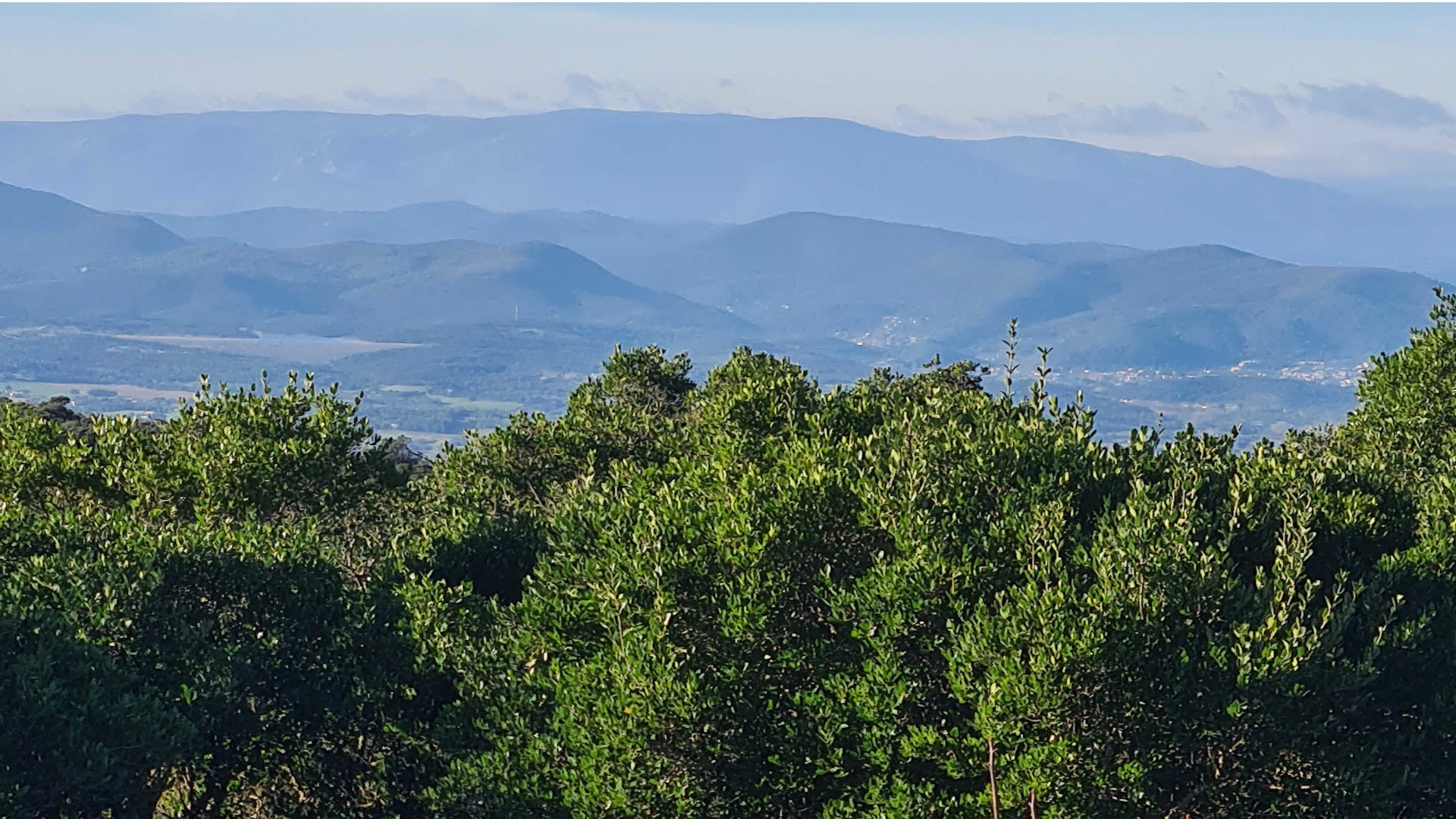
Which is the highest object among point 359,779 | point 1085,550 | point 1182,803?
point 1085,550

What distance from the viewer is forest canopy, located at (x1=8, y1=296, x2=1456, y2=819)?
1375 cm

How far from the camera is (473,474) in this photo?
27.5m

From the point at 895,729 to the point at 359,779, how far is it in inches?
261

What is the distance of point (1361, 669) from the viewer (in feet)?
45.7

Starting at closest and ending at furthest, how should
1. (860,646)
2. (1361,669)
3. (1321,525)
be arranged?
(1361,669) < (860,646) < (1321,525)

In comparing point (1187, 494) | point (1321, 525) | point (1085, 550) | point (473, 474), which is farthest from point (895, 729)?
point (473, 474)

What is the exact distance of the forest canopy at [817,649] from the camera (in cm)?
1375

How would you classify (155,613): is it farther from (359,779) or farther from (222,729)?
(359,779)

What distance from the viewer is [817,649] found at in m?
15.1

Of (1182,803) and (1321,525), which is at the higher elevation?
(1321,525)

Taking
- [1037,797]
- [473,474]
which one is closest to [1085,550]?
[1037,797]

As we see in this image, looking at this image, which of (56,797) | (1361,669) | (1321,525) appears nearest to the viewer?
(56,797)

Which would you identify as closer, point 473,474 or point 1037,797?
point 1037,797

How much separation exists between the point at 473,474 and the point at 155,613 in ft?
40.3
